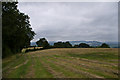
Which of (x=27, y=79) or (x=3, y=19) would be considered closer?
(x=27, y=79)

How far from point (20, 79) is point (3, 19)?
44.2 feet

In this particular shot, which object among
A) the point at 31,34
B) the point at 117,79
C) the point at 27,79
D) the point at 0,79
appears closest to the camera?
the point at 117,79

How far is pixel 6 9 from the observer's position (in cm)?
2406

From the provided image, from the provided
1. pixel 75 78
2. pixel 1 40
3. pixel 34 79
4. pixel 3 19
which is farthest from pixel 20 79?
pixel 3 19

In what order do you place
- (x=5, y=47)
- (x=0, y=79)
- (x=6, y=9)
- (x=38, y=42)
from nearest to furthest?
(x=0, y=79)
(x=5, y=47)
(x=6, y=9)
(x=38, y=42)

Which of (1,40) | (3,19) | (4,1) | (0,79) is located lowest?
(0,79)

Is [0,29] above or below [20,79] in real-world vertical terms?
above

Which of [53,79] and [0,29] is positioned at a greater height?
[0,29]

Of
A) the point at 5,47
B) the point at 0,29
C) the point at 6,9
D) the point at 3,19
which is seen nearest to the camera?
the point at 5,47

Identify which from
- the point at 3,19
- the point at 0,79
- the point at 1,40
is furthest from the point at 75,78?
the point at 3,19

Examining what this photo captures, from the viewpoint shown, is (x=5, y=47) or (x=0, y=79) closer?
(x=0, y=79)

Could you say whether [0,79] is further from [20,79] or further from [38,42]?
[38,42]

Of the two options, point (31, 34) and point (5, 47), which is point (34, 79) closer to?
point (5, 47)

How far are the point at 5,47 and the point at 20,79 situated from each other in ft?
23.6
